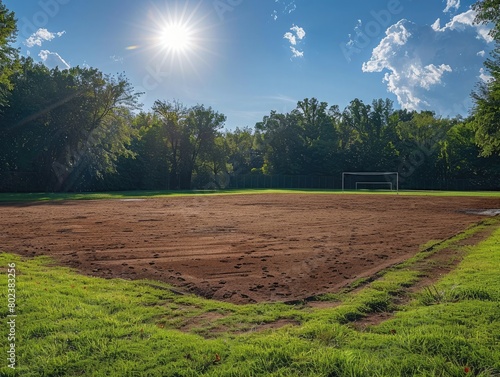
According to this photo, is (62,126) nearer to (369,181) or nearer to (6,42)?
(6,42)

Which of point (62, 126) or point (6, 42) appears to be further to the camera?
point (62, 126)

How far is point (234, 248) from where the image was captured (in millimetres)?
9680

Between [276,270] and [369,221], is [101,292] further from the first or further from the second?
[369,221]

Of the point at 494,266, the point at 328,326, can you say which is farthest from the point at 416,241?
the point at 328,326

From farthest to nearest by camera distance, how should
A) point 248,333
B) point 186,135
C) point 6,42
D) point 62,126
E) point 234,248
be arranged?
point 186,135 → point 62,126 → point 6,42 → point 234,248 → point 248,333

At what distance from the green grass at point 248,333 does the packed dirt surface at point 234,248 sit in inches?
33.7

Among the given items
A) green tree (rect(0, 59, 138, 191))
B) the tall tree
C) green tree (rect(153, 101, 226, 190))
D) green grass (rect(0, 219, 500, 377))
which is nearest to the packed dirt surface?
green grass (rect(0, 219, 500, 377))

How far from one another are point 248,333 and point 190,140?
215 ft

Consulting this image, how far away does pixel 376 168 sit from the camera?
2771 inches

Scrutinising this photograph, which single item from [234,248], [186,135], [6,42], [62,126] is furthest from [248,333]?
[186,135]

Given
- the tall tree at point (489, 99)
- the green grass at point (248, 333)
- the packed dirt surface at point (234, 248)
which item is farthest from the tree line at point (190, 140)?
the green grass at point (248, 333)

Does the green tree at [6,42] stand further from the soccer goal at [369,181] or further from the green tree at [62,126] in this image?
the soccer goal at [369,181]

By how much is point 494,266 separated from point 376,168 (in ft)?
217

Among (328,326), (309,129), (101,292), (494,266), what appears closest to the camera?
(328,326)
